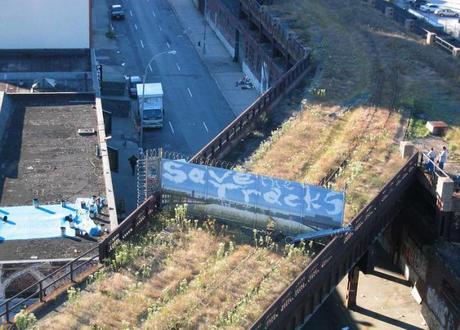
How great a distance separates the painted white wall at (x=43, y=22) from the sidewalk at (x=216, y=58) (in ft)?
49.5

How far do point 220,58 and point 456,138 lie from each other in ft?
144

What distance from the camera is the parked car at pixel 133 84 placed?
70000 mm

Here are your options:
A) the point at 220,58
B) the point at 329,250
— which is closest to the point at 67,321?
the point at 329,250

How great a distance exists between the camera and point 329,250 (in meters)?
30.3

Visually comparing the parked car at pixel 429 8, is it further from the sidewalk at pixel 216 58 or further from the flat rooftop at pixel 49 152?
the flat rooftop at pixel 49 152

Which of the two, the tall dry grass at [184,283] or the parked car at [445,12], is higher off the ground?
the tall dry grass at [184,283]

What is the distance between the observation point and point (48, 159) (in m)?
42.4

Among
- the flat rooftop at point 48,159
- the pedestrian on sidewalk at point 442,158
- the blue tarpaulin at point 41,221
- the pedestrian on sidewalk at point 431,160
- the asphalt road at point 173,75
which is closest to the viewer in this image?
the flat rooftop at point 48,159

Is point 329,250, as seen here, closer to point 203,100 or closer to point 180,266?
point 180,266

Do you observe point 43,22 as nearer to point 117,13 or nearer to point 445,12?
point 117,13

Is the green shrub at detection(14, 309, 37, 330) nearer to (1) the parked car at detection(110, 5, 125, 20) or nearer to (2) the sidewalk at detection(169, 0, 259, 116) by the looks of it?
(2) the sidewalk at detection(169, 0, 259, 116)

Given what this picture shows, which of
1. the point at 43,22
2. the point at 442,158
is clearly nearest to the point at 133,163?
the point at 43,22

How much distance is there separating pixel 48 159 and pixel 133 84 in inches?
1181

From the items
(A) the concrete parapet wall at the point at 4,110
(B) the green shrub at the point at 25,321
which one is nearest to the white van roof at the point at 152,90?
(A) the concrete parapet wall at the point at 4,110
